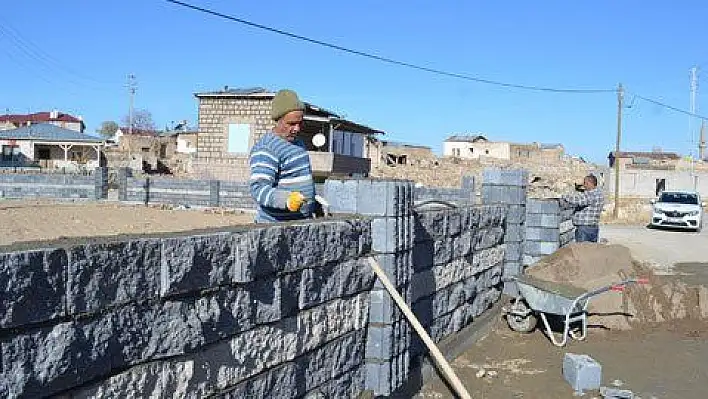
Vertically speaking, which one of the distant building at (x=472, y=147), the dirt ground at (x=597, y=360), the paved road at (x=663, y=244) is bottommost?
the dirt ground at (x=597, y=360)

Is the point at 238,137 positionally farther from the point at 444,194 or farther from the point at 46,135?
the point at 46,135

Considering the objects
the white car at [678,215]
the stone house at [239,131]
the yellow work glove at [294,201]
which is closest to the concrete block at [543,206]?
the yellow work glove at [294,201]

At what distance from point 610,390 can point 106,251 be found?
14.5 feet

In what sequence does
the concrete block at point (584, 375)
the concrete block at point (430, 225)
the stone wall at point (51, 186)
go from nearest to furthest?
the concrete block at point (430, 225), the concrete block at point (584, 375), the stone wall at point (51, 186)

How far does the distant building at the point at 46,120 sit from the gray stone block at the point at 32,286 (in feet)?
242

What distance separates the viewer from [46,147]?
165ft

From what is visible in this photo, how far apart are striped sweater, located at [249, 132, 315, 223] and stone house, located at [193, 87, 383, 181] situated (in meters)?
27.7

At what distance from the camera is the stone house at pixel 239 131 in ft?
107

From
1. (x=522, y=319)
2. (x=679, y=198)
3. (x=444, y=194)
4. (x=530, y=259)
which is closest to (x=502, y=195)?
(x=530, y=259)

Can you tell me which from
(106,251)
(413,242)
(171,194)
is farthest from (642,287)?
(171,194)

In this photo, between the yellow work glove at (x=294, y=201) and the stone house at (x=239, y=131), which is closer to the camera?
the yellow work glove at (x=294, y=201)

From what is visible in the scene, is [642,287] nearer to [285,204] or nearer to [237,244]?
[285,204]

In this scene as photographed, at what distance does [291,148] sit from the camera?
162 inches

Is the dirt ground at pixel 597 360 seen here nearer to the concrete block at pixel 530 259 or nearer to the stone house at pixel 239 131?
the concrete block at pixel 530 259
